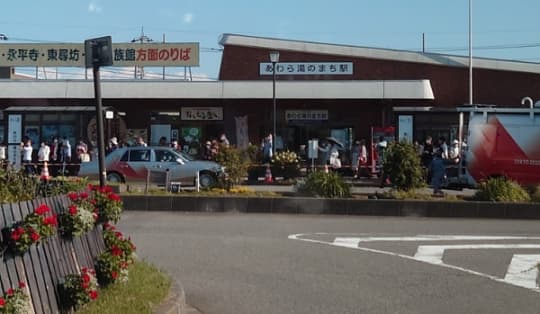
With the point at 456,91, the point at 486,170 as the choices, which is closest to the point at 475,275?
the point at 486,170

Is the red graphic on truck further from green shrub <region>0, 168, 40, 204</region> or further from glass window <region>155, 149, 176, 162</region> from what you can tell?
green shrub <region>0, 168, 40, 204</region>

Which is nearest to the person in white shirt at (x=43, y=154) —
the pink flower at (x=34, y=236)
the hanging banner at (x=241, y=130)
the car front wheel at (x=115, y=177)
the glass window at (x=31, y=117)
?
the glass window at (x=31, y=117)

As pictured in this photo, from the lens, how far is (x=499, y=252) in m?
11.5

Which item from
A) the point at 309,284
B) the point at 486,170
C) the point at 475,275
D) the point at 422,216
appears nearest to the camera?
the point at 309,284

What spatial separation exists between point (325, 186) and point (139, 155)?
26.5ft

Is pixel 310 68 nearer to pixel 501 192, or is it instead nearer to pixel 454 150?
pixel 454 150

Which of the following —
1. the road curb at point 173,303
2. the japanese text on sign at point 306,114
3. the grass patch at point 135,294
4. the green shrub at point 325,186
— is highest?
the japanese text on sign at point 306,114

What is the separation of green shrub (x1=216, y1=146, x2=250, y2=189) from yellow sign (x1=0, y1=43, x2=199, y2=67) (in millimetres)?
17617

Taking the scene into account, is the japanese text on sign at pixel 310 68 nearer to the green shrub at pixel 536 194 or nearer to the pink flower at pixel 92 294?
the green shrub at pixel 536 194

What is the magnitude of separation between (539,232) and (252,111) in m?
22.4

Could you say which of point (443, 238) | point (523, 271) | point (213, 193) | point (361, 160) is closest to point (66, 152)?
point (361, 160)

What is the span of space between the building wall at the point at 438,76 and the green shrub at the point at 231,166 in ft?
60.4

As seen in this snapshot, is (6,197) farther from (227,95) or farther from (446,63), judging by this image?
(446,63)

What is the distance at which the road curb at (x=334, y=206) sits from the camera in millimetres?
16938
